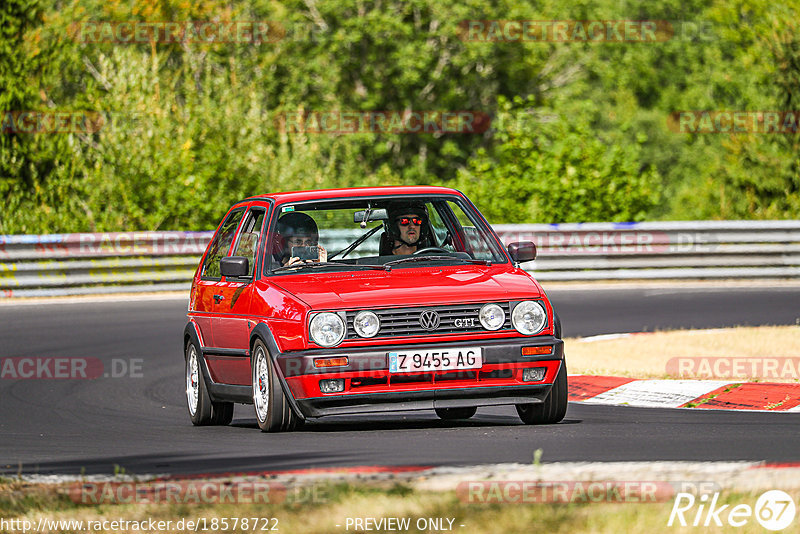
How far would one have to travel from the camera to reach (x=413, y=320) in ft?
28.9

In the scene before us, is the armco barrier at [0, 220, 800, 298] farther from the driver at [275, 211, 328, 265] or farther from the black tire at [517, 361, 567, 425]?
the black tire at [517, 361, 567, 425]

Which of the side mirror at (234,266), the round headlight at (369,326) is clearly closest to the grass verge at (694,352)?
the side mirror at (234,266)

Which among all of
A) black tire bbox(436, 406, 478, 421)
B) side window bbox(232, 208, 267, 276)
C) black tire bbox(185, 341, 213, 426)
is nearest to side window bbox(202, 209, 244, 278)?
side window bbox(232, 208, 267, 276)

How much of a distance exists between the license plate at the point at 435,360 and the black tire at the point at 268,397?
0.78 meters

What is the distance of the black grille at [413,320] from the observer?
28.8ft

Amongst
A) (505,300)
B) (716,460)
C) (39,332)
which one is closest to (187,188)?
(39,332)

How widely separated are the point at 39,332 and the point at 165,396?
6073 millimetres

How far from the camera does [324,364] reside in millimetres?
8711

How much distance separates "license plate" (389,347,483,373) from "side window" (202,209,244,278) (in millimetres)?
2668

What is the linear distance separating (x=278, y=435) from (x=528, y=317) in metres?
1.73

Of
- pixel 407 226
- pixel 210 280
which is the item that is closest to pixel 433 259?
pixel 407 226

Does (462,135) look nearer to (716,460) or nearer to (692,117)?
(692,117)

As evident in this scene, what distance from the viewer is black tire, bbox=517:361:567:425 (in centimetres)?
919

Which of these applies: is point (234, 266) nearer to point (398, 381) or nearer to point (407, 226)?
point (407, 226)
